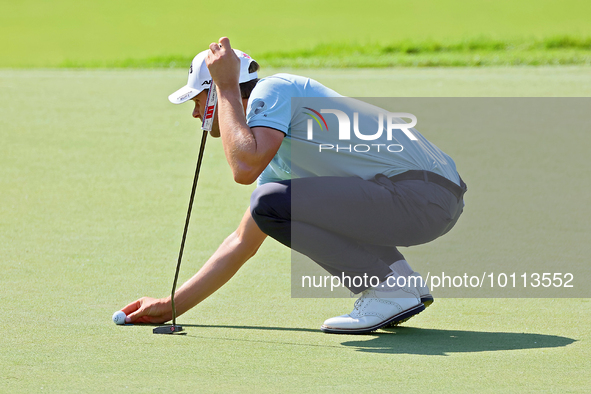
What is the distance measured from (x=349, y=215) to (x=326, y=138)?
0.95 ft

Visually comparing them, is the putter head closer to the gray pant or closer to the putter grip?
the gray pant

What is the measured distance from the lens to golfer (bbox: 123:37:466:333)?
3125 millimetres

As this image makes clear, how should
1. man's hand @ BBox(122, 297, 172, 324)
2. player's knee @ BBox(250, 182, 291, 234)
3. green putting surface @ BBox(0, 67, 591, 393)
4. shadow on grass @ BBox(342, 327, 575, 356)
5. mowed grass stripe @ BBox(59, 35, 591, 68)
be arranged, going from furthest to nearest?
1. mowed grass stripe @ BBox(59, 35, 591, 68)
2. man's hand @ BBox(122, 297, 172, 324)
3. player's knee @ BBox(250, 182, 291, 234)
4. shadow on grass @ BBox(342, 327, 575, 356)
5. green putting surface @ BBox(0, 67, 591, 393)

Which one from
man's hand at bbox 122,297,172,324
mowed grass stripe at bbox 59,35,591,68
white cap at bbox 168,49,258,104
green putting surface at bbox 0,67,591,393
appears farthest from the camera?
mowed grass stripe at bbox 59,35,591,68

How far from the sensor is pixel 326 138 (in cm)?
323

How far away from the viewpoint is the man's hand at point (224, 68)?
10.3 feet

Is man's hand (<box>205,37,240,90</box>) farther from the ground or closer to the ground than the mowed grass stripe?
closer to the ground

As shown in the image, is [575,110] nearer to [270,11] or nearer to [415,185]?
[415,185]

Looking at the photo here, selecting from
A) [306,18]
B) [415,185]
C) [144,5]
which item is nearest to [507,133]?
[415,185]

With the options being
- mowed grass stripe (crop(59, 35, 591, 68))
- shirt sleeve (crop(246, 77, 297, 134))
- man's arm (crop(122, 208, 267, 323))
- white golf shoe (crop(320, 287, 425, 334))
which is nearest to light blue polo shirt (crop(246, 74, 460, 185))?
shirt sleeve (crop(246, 77, 297, 134))

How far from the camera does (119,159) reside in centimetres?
758

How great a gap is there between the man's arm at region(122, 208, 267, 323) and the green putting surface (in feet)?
0.33

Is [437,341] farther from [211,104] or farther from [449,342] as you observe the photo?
[211,104]

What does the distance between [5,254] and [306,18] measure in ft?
59.7
